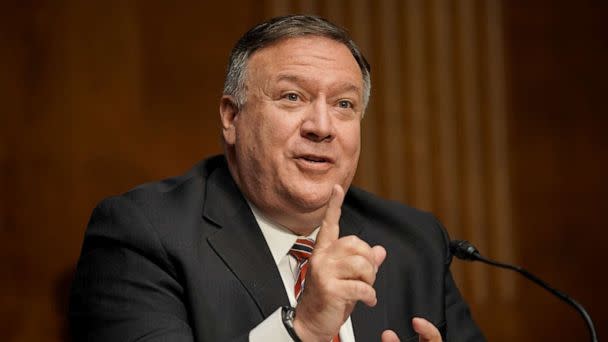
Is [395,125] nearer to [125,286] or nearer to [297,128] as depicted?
[297,128]

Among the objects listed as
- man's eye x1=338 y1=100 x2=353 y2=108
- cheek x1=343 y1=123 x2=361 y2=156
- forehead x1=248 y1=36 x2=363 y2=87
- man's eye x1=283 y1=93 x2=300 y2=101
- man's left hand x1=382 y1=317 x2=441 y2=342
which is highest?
forehead x1=248 y1=36 x2=363 y2=87

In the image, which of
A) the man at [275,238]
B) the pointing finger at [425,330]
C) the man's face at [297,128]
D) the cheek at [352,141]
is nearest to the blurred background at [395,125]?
the man at [275,238]

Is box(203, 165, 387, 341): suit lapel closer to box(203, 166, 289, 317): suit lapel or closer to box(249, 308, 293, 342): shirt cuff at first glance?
box(203, 166, 289, 317): suit lapel

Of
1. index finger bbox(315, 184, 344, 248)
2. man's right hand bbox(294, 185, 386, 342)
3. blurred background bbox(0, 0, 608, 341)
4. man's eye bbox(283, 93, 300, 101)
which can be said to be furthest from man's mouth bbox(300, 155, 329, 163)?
blurred background bbox(0, 0, 608, 341)

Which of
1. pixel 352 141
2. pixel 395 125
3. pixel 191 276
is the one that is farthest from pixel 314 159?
pixel 395 125

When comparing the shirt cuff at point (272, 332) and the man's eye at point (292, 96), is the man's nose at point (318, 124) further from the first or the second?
the shirt cuff at point (272, 332)

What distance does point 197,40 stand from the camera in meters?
2.72

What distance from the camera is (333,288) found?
1.47 meters

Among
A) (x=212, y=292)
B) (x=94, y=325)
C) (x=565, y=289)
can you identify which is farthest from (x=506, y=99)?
(x=94, y=325)

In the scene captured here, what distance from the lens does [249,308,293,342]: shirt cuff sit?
59.8 inches

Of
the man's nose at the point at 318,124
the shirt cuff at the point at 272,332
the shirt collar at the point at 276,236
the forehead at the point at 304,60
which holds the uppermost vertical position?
the forehead at the point at 304,60

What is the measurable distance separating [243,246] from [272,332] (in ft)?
1.19

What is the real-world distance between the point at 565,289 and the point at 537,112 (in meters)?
0.73

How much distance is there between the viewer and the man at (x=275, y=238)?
1600mm
